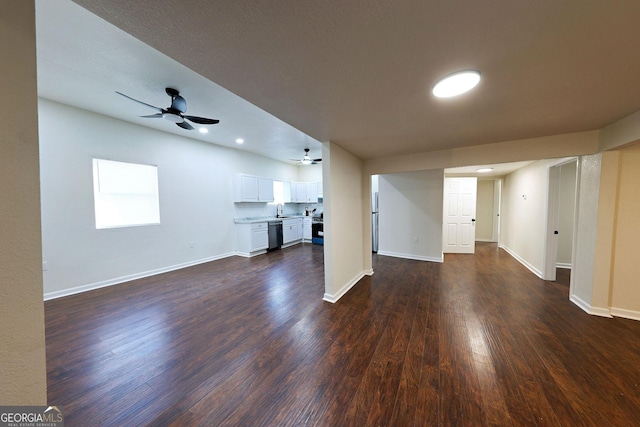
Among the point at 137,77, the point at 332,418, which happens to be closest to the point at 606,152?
the point at 332,418

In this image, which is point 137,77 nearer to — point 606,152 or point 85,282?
point 85,282

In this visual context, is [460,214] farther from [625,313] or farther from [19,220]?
[19,220]

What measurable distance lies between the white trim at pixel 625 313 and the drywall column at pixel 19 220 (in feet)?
15.3

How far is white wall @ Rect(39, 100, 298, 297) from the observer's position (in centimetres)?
299

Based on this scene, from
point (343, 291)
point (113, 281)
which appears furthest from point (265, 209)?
point (343, 291)

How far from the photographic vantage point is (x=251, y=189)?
224 inches

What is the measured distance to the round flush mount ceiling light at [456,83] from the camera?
53.3 inches

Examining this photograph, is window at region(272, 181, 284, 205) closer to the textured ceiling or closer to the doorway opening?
the textured ceiling

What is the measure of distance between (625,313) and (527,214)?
241cm

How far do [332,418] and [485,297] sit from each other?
110 inches

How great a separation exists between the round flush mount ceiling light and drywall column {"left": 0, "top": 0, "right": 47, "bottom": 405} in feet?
6.39

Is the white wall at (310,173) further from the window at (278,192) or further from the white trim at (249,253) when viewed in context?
the white trim at (249,253)

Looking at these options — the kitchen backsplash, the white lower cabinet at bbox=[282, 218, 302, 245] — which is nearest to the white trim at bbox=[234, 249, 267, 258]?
the white lower cabinet at bbox=[282, 218, 302, 245]

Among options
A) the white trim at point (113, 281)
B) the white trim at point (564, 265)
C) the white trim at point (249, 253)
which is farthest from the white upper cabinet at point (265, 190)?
the white trim at point (564, 265)
